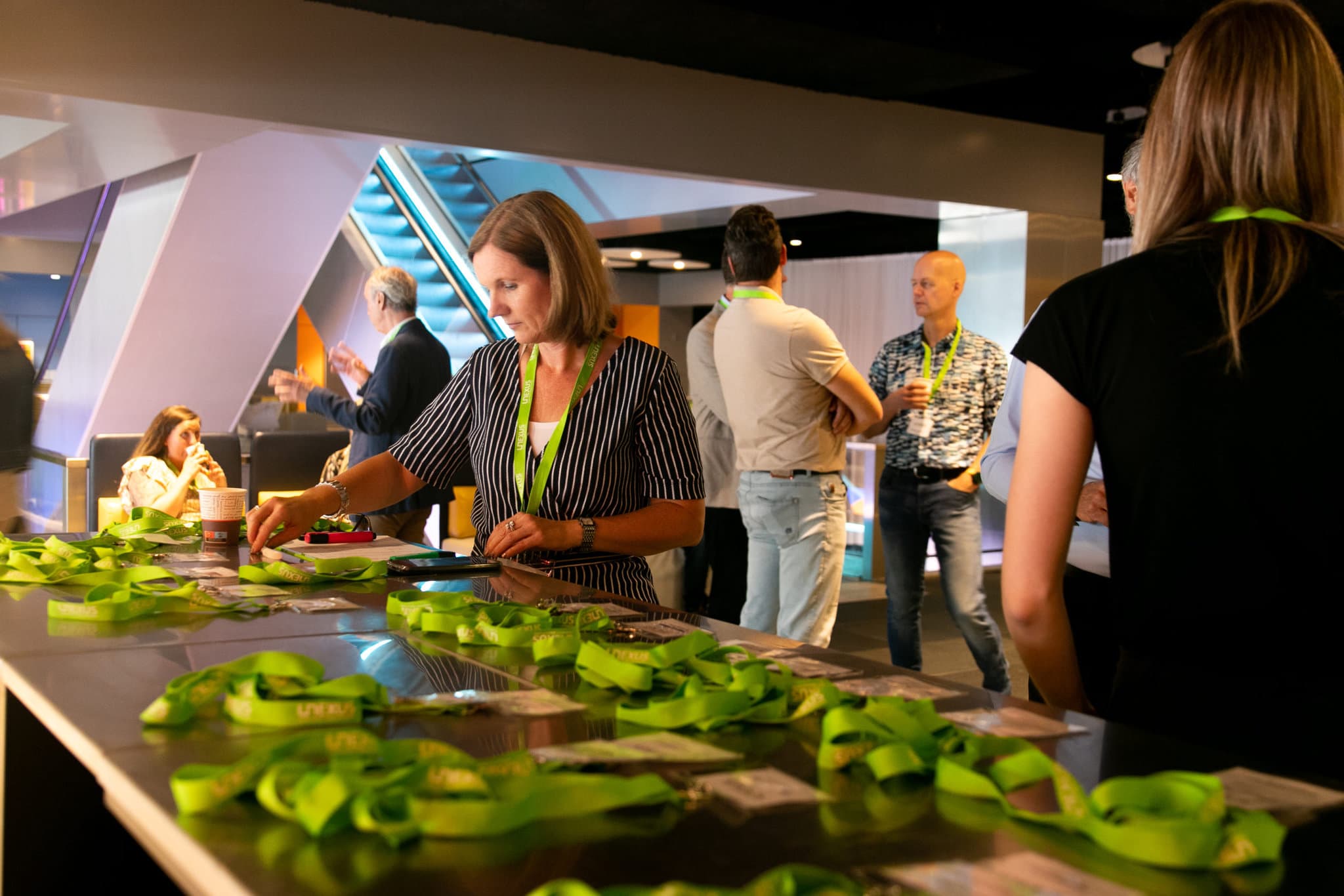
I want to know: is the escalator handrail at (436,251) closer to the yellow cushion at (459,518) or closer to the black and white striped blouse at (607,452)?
the yellow cushion at (459,518)

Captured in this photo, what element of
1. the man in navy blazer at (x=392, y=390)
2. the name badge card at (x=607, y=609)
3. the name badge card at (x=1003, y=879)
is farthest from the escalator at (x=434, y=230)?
the name badge card at (x=1003, y=879)

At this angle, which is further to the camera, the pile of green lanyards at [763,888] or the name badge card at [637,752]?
the name badge card at [637,752]

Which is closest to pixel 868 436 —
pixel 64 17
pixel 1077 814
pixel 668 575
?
pixel 668 575

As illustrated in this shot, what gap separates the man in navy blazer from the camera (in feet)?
15.4

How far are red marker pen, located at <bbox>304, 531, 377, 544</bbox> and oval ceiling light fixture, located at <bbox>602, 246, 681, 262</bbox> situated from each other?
34.3 feet

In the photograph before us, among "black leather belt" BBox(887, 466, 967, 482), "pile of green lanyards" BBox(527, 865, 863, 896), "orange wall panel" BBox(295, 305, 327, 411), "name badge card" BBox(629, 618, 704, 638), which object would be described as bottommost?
"pile of green lanyards" BBox(527, 865, 863, 896)

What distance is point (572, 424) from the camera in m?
2.24

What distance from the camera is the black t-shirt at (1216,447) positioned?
3.90 feet

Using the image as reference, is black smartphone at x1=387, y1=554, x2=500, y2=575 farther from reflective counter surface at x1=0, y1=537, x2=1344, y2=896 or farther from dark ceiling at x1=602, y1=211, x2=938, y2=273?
dark ceiling at x1=602, y1=211, x2=938, y2=273

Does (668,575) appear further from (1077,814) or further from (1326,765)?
(1077,814)

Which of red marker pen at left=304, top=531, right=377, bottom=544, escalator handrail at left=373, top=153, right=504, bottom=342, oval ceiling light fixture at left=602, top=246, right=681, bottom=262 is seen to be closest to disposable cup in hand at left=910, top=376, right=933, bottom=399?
Result: red marker pen at left=304, top=531, right=377, bottom=544

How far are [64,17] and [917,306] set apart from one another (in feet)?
10.5

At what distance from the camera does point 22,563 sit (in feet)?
6.31

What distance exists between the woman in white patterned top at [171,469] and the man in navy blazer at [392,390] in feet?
1.36
